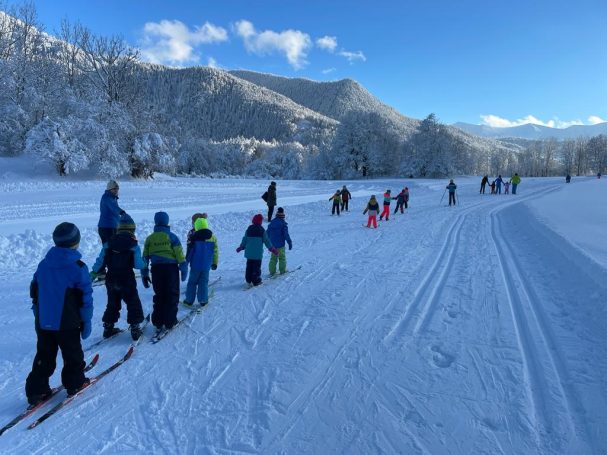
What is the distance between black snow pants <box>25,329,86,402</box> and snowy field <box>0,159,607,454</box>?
0.22 metres

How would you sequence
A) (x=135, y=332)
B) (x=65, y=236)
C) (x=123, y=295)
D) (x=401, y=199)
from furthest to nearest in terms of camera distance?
(x=401, y=199), (x=123, y=295), (x=135, y=332), (x=65, y=236)

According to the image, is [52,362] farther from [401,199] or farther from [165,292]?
[401,199]

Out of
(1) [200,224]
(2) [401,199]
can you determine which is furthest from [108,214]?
(2) [401,199]

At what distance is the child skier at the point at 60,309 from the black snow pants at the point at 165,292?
1.41 metres

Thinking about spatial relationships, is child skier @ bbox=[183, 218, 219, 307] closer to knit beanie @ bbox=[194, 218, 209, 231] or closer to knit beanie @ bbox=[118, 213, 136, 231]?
knit beanie @ bbox=[194, 218, 209, 231]

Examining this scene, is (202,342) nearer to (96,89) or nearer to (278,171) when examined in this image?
(96,89)

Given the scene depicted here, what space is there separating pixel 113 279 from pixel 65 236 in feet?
5.26

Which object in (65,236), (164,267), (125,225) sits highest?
(65,236)

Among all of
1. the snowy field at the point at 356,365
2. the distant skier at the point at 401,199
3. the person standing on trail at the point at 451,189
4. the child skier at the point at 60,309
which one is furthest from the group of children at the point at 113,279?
the person standing on trail at the point at 451,189

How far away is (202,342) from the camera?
4.82 metres

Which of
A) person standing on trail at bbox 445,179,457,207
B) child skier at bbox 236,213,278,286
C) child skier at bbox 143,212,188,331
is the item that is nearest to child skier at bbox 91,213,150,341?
child skier at bbox 143,212,188,331

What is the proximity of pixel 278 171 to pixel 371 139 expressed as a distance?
102 ft

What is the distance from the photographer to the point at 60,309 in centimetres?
348

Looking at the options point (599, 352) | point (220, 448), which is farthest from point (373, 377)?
point (599, 352)
